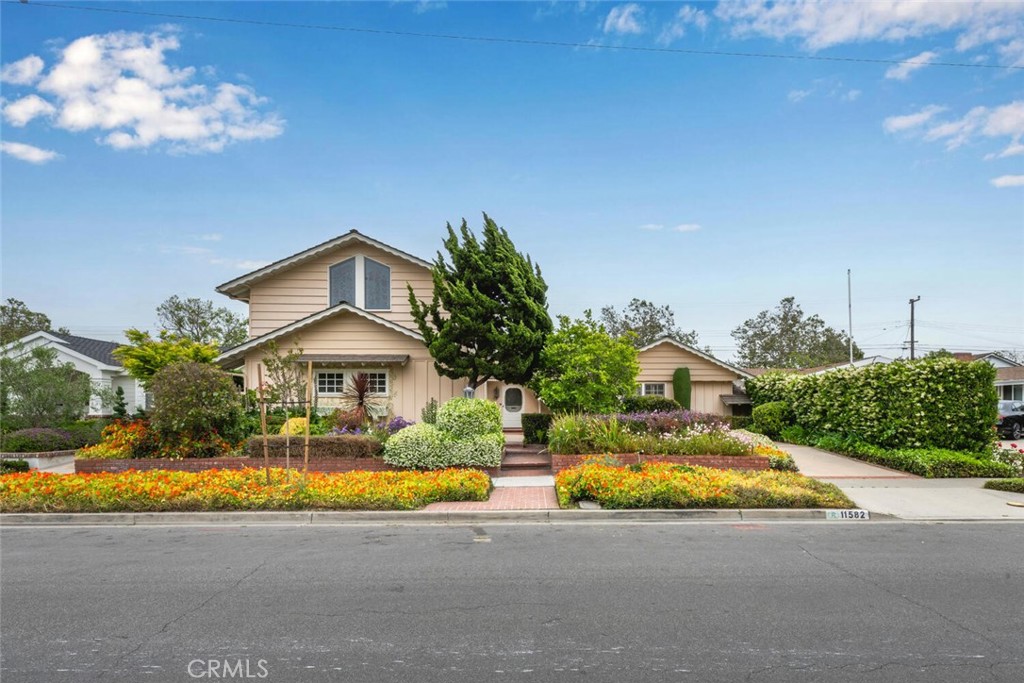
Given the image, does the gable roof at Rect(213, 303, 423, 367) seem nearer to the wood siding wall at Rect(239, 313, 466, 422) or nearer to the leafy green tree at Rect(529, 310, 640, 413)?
the wood siding wall at Rect(239, 313, 466, 422)

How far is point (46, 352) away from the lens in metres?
22.6

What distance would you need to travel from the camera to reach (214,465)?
1445 cm

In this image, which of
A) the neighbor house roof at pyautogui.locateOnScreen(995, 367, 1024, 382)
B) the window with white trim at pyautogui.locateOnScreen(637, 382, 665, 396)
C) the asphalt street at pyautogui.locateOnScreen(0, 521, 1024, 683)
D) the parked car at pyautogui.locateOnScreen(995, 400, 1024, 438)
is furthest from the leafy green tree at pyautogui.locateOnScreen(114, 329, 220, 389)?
the neighbor house roof at pyautogui.locateOnScreen(995, 367, 1024, 382)

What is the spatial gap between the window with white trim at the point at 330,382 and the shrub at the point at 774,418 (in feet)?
47.5

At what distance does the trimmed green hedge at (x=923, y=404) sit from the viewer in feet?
50.6

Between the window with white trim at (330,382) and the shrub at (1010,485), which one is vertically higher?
the window with white trim at (330,382)

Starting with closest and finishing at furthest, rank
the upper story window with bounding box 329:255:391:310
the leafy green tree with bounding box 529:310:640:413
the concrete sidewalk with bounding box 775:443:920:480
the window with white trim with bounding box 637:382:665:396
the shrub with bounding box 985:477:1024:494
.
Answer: the shrub with bounding box 985:477:1024:494 → the concrete sidewalk with bounding box 775:443:920:480 → the leafy green tree with bounding box 529:310:640:413 → the upper story window with bounding box 329:255:391:310 → the window with white trim with bounding box 637:382:665:396

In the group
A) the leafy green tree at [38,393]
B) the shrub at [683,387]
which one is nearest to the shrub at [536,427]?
the shrub at [683,387]

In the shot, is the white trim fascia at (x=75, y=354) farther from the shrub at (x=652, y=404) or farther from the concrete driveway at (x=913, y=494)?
the concrete driveway at (x=913, y=494)

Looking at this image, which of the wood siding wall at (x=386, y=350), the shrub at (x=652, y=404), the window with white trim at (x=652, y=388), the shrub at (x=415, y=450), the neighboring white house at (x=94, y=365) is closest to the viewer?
the shrub at (x=415, y=450)

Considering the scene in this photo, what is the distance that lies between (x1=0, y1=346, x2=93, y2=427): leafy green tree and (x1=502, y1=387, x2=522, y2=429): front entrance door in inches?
565

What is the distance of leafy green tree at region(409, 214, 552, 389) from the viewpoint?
18375mm

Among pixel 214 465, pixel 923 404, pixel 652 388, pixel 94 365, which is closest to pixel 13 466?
pixel 214 465

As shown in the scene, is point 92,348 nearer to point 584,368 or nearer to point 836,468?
point 584,368
